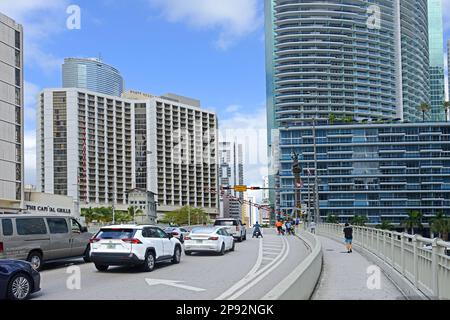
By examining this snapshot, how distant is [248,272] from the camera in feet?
56.8

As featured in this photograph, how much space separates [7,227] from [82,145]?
393 ft

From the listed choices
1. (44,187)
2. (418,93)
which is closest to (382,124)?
(418,93)

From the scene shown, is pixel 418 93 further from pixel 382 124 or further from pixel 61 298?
pixel 61 298

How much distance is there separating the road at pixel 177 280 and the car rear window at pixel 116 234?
43.0 inches

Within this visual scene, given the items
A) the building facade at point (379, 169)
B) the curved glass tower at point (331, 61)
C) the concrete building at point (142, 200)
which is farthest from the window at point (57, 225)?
the curved glass tower at point (331, 61)

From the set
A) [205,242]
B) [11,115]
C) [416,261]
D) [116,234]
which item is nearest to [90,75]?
[11,115]

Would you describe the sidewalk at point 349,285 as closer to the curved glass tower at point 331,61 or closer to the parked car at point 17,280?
the parked car at point 17,280

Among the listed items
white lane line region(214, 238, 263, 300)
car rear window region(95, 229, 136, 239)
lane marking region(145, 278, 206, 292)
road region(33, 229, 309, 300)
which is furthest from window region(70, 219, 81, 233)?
white lane line region(214, 238, 263, 300)

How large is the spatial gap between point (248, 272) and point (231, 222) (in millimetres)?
17789

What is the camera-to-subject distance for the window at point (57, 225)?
18391 millimetres

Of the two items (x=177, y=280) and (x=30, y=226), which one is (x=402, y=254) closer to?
(x=177, y=280)

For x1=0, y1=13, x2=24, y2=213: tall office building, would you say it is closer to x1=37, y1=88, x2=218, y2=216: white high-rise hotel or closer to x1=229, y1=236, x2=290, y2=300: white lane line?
x1=37, y1=88, x2=218, y2=216: white high-rise hotel

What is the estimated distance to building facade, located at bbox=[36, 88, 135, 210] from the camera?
447 ft

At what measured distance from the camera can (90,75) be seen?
147000mm
